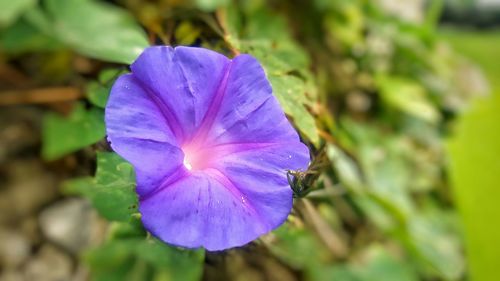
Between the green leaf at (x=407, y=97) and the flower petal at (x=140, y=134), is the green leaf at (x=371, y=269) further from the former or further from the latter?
the flower petal at (x=140, y=134)

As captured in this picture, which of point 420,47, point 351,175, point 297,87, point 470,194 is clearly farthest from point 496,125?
point 297,87

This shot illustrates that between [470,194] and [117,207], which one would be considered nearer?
[117,207]

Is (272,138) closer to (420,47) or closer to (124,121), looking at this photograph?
(124,121)

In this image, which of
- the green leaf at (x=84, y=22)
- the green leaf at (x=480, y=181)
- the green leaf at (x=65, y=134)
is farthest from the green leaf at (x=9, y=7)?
the green leaf at (x=480, y=181)

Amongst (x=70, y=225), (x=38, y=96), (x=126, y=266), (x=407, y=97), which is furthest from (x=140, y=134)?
(x=407, y=97)

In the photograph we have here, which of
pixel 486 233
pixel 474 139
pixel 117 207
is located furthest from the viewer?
pixel 474 139

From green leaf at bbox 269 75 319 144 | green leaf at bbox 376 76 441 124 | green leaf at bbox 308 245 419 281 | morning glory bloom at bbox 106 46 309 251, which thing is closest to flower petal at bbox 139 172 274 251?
morning glory bloom at bbox 106 46 309 251
